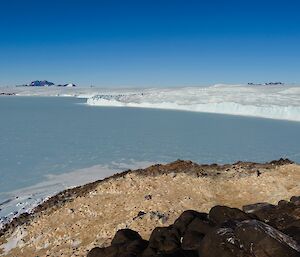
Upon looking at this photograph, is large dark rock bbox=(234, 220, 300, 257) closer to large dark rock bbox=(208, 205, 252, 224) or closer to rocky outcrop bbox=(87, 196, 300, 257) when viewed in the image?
rocky outcrop bbox=(87, 196, 300, 257)

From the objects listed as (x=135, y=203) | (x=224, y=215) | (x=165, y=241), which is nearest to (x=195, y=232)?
(x=165, y=241)

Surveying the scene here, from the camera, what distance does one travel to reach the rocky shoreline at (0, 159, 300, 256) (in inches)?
420

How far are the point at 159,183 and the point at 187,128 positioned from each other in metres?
27.1

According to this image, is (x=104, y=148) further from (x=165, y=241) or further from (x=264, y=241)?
(x=264, y=241)

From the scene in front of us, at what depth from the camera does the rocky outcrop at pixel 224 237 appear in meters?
7.01

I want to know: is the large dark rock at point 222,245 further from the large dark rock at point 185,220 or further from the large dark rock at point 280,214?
the large dark rock at point 280,214

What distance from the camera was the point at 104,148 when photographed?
2798cm

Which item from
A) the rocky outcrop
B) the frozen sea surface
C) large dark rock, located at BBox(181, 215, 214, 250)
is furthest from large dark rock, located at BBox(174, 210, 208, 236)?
the frozen sea surface

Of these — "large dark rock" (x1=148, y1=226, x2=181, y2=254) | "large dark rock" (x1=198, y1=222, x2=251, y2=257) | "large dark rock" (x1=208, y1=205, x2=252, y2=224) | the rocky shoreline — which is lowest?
the rocky shoreline

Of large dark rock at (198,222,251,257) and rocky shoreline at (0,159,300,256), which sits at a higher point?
large dark rock at (198,222,251,257)

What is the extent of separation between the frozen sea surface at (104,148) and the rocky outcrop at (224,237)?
7.56m

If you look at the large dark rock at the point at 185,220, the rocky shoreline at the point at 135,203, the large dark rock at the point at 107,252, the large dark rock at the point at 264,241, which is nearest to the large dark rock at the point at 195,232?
the large dark rock at the point at 185,220

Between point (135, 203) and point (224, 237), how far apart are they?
5.07 meters

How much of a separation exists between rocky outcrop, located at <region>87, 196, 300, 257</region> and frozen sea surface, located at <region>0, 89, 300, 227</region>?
7562 millimetres
